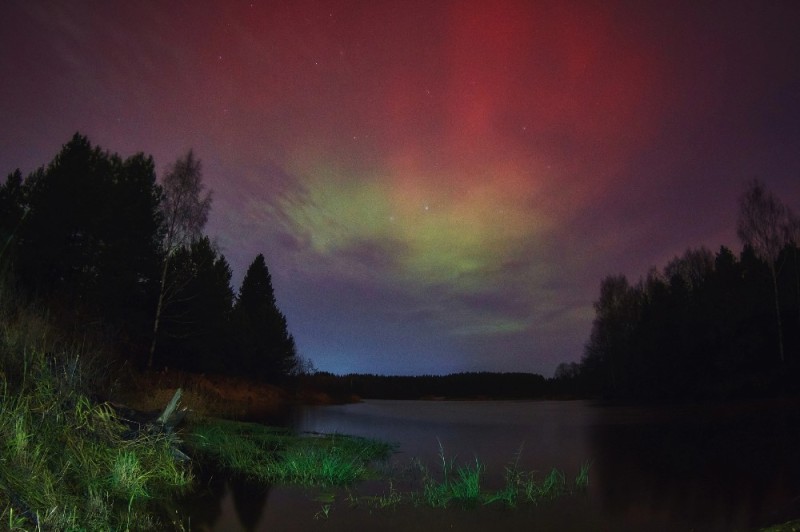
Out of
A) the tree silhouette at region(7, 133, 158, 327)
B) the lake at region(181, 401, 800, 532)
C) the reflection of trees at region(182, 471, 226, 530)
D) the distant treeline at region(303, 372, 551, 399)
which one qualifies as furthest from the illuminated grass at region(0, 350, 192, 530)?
the distant treeline at region(303, 372, 551, 399)

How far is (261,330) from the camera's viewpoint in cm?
5097

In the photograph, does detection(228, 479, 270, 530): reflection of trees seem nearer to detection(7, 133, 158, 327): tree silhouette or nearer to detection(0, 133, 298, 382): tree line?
detection(0, 133, 298, 382): tree line

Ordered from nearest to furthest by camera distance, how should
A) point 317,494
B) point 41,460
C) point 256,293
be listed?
point 41,460 < point 317,494 < point 256,293

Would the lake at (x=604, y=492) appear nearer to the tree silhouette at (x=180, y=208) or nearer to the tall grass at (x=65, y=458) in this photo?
the tall grass at (x=65, y=458)

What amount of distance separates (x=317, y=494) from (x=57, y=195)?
26776mm

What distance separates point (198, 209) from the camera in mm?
28578

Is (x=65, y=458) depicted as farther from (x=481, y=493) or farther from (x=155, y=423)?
(x=481, y=493)

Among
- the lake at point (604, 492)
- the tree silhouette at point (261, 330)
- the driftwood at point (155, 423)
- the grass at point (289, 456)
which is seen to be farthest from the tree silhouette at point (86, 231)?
the tree silhouette at point (261, 330)

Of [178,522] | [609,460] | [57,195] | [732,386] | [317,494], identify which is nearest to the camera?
[178,522]

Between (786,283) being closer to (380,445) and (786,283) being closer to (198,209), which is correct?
(380,445)

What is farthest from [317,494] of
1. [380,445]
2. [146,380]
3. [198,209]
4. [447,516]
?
[198,209]

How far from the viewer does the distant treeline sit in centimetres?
10962

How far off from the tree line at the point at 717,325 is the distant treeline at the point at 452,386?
38.1 metres

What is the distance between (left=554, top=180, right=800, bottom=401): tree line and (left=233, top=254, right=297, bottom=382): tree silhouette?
40.5 metres
